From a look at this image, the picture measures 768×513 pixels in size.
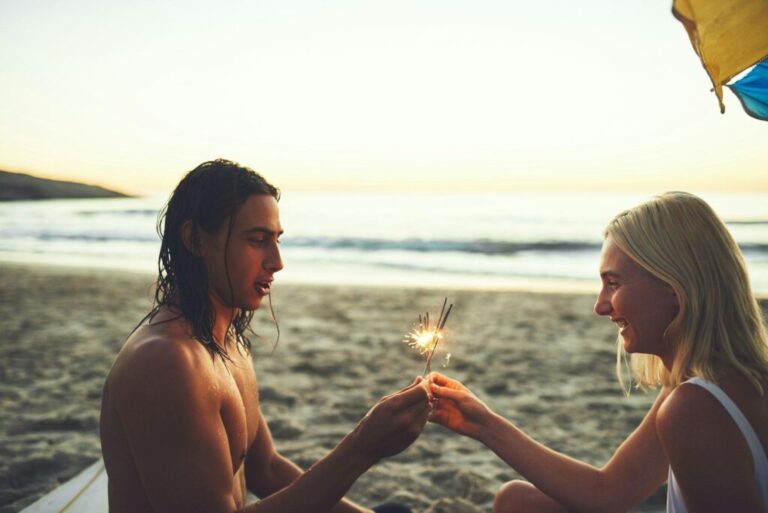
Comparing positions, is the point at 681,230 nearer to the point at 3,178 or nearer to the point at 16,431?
the point at 16,431

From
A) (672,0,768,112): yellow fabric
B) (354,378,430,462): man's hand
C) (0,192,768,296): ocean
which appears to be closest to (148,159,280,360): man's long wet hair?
(354,378,430,462): man's hand

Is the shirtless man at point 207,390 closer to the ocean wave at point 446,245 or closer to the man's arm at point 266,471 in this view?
the man's arm at point 266,471

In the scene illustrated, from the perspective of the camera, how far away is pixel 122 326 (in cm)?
1020

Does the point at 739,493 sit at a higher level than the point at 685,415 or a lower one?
lower

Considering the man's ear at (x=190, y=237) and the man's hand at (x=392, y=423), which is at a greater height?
the man's ear at (x=190, y=237)

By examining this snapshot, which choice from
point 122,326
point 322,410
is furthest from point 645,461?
point 122,326

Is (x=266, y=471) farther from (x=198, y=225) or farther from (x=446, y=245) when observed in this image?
(x=446, y=245)

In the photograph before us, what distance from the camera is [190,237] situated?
2.63 m

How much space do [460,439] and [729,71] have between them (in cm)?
430

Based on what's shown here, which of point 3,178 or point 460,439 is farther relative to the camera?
point 3,178

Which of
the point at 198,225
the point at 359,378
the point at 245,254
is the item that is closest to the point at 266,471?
the point at 245,254

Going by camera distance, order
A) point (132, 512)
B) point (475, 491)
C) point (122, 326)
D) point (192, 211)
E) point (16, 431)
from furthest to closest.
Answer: point (122, 326) < point (16, 431) < point (475, 491) < point (192, 211) < point (132, 512)

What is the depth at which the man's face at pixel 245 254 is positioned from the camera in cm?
262

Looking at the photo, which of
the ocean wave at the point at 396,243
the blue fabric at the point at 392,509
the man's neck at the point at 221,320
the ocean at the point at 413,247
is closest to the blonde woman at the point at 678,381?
the blue fabric at the point at 392,509
